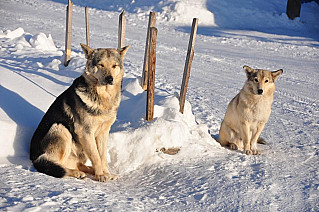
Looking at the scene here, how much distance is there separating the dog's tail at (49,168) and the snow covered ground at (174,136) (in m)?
0.10

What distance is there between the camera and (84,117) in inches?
175

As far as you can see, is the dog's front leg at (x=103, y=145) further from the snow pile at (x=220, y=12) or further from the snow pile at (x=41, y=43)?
the snow pile at (x=220, y=12)

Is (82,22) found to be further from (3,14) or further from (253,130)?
(253,130)

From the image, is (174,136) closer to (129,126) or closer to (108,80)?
(129,126)

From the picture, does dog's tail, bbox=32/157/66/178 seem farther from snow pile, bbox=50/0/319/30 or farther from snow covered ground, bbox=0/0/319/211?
snow pile, bbox=50/0/319/30

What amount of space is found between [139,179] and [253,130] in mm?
2377

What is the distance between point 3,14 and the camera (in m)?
17.3

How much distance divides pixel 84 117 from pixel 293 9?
1887 cm

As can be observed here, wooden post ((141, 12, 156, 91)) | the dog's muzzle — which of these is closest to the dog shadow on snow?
the dog's muzzle

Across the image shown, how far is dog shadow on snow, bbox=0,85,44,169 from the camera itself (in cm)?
474

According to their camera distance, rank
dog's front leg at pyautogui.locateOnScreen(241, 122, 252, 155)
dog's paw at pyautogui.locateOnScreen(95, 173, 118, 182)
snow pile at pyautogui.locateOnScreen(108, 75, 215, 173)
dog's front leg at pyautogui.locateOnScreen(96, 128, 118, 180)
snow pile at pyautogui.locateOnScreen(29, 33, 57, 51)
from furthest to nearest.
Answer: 1. snow pile at pyautogui.locateOnScreen(29, 33, 57, 51)
2. dog's front leg at pyautogui.locateOnScreen(241, 122, 252, 155)
3. snow pile at pyautogui.locateOnScreen(108, 75, 215, 173)
4. dog's front leg at pyautogui.locateOnScreen(96, 128, 118, 180)
5. dog's paw at pyautogui.locateOnScreen(95, 173, 118, 182)

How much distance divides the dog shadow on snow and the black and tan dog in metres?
0.26

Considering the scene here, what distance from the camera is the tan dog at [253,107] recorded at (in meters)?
5.92

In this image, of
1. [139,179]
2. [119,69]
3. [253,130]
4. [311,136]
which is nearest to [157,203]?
[139,179]
